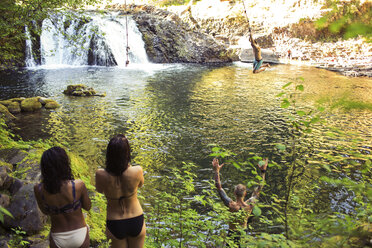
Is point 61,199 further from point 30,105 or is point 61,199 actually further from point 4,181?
point 30,105

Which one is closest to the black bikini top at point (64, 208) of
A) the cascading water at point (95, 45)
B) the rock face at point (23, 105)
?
the rock face at point (23, 105)

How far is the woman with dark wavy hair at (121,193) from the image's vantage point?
331 cm

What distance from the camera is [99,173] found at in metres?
3.43

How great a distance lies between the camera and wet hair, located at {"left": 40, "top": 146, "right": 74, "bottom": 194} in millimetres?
3137

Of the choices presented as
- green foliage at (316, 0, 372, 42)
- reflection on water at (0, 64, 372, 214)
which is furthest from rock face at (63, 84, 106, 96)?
green foliage at (316, 0, 372, 42)

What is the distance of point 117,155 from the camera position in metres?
3.29

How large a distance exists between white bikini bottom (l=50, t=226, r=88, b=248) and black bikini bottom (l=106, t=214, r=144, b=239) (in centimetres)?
34

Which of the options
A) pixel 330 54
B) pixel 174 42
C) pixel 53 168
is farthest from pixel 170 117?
pixel 330 54

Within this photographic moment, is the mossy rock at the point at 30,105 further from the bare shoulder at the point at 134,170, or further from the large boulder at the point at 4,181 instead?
the bare shoulder at the point at 134,170

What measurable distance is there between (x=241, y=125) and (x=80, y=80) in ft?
52.1

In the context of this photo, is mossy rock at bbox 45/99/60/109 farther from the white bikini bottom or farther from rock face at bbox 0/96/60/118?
the white bikini bottom

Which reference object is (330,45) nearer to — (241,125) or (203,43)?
(203,43)

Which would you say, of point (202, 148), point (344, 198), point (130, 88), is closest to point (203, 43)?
point (130, 88)

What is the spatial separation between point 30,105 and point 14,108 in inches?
32.9
